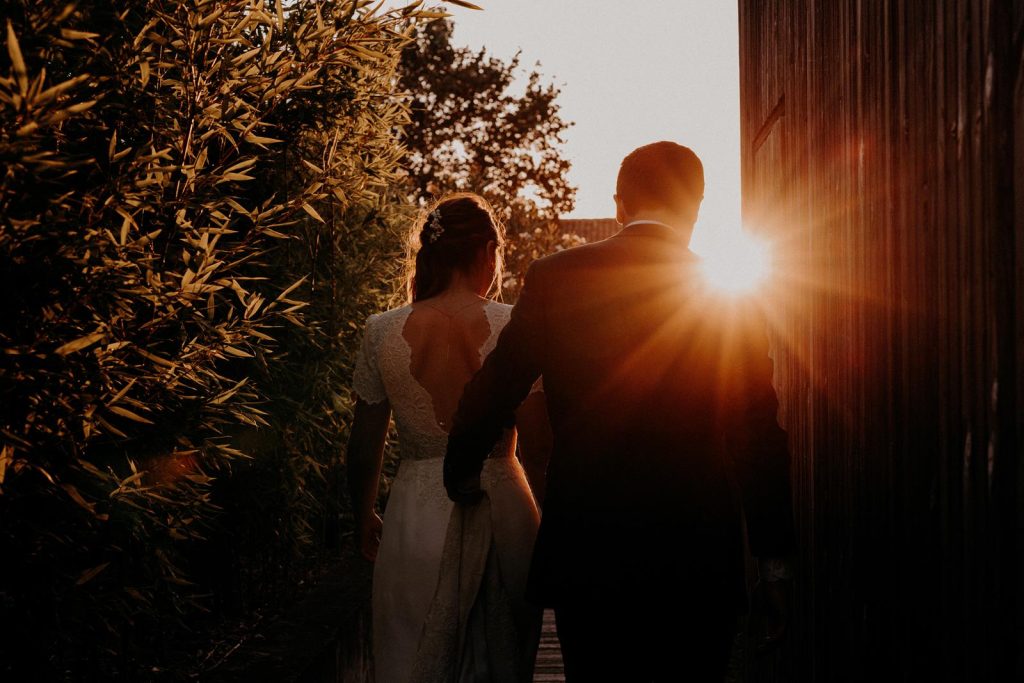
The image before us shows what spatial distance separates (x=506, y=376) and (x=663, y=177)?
64 cm

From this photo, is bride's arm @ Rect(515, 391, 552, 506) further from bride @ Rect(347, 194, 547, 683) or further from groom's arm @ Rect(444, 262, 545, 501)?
groom's arm @ Rect(444, 262, 545, 501)

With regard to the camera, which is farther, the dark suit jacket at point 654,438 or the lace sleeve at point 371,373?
the lace sleeve at point 371,373

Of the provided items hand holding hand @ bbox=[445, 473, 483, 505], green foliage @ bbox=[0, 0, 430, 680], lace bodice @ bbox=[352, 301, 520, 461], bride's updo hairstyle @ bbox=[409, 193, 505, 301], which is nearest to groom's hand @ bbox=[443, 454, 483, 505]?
hand holding hand @ bbox=[445, 473, 483, 505]

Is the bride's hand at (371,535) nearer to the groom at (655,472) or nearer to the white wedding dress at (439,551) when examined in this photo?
the white wedding dress at (439,551)

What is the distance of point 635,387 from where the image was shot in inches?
99.0

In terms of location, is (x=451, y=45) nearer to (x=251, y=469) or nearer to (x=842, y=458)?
(x=251, y=469)

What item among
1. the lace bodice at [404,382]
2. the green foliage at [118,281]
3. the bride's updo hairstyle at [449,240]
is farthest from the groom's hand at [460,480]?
the green foliage at [118,281]

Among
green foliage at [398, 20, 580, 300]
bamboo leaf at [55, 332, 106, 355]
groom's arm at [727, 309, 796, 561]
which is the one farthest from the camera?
green foliage at [398, 20, 580, 300]

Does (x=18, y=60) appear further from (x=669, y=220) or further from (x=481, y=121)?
(x=481, y=121)

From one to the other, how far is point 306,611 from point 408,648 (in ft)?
9.69

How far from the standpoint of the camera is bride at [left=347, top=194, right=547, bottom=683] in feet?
10.7

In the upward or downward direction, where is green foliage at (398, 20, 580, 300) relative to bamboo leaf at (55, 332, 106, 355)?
upward

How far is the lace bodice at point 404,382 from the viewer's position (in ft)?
11.0

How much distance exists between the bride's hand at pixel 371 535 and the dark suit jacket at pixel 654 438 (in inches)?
39.8
